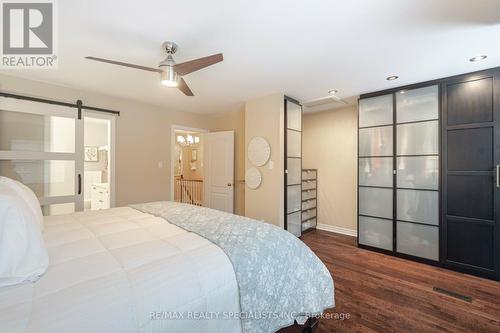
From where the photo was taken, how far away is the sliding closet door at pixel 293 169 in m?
3.59

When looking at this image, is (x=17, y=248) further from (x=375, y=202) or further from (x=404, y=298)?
(x=375, y=202)

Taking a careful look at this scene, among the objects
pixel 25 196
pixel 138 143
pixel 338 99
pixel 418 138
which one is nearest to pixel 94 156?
pixel 138 143

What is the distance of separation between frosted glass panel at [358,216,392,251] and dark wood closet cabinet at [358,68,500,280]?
0.01 metres

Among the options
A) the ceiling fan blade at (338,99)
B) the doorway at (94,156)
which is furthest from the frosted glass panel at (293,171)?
the doorway at (94,156)

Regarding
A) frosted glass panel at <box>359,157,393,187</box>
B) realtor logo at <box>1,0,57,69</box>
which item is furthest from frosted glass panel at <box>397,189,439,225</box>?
realtor logo at <box>1,0,57,69</box>

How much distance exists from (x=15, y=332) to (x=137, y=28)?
2.07 meters

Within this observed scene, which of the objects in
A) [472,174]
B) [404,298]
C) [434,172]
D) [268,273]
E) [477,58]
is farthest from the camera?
[434,172]

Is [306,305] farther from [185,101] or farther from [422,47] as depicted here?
[185,101]

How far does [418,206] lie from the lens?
3.01m

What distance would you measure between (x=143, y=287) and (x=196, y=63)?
67.6 inches

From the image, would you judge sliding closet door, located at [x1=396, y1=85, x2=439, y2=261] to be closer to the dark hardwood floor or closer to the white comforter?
the dark hardwood floor

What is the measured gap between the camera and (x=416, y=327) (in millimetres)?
1747

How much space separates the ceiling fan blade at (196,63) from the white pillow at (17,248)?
1481 millimetres

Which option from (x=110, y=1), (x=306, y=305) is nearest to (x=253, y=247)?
(x=306, y=305)
